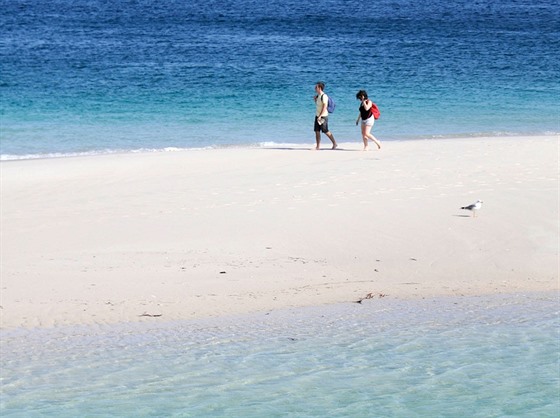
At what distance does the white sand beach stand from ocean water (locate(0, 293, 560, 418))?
1.86ft

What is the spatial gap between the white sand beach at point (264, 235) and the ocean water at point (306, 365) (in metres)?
0.57

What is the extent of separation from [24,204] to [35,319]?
16.5ft

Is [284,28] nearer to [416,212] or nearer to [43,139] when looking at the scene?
[43,139]

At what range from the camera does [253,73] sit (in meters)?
35.5

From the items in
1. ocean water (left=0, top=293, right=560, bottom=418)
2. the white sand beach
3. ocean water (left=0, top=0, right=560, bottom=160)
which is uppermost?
ocean water (left=0, top=0, right=560, bottom=160)

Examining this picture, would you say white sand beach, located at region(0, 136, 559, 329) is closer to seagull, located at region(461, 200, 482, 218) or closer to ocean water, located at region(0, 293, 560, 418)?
seagull, located at region(461, 200, 482, 218)

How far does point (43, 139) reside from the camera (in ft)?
76.5

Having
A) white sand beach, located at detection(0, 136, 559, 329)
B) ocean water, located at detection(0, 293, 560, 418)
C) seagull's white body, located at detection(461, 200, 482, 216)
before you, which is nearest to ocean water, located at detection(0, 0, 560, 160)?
white sand beach, located at detection(0, 136, 559, 329)

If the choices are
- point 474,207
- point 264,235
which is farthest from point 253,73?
point 264,235

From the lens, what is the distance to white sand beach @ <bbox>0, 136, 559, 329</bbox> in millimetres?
9914

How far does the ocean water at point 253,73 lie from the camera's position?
24844 mm

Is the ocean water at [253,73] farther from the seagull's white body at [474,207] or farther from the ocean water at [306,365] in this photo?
the ocean water at [306,365]

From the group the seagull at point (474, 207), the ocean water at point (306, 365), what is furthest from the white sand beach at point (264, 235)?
the ocean water at point (306, 365)

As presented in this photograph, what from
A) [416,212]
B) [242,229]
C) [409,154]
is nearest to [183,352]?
[242,229]
